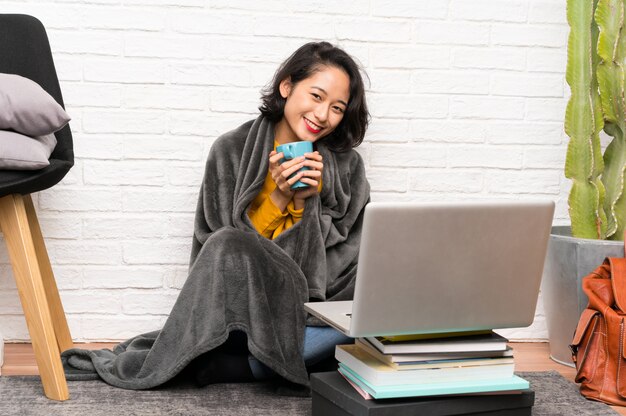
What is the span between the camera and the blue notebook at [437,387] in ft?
5.06

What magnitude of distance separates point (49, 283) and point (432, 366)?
1.16m

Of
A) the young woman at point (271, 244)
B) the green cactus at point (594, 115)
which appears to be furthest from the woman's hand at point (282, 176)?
the green cactus at point (594, 115)

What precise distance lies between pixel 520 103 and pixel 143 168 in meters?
1.16

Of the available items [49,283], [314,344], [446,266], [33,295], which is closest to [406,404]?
[446,266]

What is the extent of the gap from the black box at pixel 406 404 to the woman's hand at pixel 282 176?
535 mm

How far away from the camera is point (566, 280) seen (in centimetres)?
229

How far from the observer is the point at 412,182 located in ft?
8.41

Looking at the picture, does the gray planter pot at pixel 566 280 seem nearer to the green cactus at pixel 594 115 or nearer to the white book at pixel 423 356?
the green cactus at pixel 594 115

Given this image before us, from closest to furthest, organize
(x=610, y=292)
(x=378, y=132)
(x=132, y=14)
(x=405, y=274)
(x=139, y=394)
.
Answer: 1. (x=405, y=274)
2. (x=139, y=394)
3. (x=610, y=292)
4. (x=132, y=14)
5. (x=378, y=132)

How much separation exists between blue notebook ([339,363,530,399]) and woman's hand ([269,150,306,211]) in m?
0.56

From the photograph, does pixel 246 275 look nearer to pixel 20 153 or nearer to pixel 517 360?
pixel 20 153

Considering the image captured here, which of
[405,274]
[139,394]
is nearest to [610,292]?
[405,274]

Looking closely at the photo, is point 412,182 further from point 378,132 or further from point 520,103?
point 520,103

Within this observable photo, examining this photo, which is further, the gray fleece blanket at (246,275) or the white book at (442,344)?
the gray fleece blanket at (246,275)
